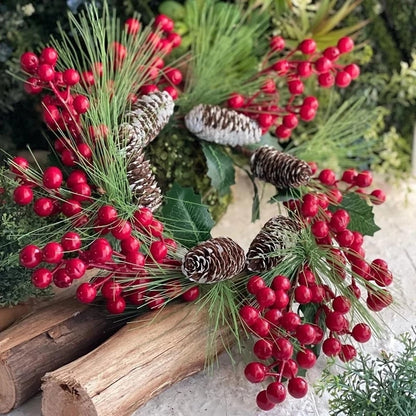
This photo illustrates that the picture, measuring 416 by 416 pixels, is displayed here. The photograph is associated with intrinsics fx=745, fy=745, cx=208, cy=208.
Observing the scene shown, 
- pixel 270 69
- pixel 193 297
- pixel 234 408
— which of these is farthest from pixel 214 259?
pixel 270 69

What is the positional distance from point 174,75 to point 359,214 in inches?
13.5

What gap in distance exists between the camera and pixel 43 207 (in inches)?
35.5

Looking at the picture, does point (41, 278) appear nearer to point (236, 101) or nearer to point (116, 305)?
point (116, 305)

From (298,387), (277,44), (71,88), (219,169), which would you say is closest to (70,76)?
(71,88)

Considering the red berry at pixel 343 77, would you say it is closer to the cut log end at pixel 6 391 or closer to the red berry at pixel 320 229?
the red berry at pixel 320 229

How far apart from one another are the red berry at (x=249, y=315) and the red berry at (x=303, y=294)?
0.20ft

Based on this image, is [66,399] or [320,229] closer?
[66,399]

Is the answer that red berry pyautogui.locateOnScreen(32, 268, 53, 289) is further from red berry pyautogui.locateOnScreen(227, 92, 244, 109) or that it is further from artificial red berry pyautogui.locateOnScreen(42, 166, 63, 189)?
red berry pyautogui.locateOnScreen(227, 92, 244, 109)

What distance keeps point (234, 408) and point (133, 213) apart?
0.27m

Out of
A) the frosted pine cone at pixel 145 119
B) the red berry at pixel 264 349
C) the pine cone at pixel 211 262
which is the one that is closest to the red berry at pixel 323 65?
the frosted pine cone at pixel 145 119

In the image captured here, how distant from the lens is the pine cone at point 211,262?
35.4 inches

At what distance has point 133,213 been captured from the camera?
929 millimetres

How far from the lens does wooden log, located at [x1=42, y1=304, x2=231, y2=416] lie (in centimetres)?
83

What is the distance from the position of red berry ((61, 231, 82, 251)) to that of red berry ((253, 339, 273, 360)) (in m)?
0.24
